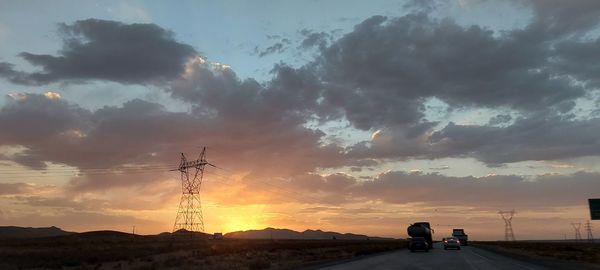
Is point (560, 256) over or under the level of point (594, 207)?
under

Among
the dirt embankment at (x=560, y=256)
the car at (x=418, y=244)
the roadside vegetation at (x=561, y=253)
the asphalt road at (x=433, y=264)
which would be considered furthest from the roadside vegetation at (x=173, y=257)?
the roadside vegetation at (x=561, y=253)

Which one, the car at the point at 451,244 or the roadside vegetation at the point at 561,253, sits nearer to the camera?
the roadside vegetation at the point at 561,253

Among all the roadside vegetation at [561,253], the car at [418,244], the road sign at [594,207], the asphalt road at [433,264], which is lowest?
the asphalt road at [433,264]

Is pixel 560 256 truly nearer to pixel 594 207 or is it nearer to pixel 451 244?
pixel 594 207

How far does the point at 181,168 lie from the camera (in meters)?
101

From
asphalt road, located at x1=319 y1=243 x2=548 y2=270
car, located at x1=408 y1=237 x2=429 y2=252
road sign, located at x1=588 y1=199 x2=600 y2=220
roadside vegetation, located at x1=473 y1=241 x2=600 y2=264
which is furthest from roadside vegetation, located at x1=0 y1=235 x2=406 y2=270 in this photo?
road sign, located at x1=588 y1=199 x2=600 y2=220

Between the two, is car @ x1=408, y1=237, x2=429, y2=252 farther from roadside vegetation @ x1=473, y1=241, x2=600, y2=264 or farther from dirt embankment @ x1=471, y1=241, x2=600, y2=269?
roadside vegetation @ x1=473, y1=241, x2=600, y2=264

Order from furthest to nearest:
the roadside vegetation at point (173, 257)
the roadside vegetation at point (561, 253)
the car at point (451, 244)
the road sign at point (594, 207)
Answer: the car at point (451, 244) < the road sign at point (594, 207) < the roadside vegetation at point (561, 253) < the roadside vegetation at point (173, 257)

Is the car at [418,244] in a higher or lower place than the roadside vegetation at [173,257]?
higher

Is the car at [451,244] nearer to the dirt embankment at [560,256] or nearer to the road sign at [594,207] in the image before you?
the dirt embankment at [560,256]

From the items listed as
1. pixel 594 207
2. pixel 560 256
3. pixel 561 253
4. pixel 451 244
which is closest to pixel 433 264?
pixel 560 256

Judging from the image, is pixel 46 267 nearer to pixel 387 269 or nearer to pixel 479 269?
pixel 387 269

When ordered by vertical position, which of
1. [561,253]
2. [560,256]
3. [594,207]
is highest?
[594,207]

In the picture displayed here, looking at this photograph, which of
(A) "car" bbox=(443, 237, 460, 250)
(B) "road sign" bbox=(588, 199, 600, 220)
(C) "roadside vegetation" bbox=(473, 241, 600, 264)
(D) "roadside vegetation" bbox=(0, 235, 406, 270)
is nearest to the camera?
(D) "roadside vegetation" bbox=(0, 235, 406, 270)
